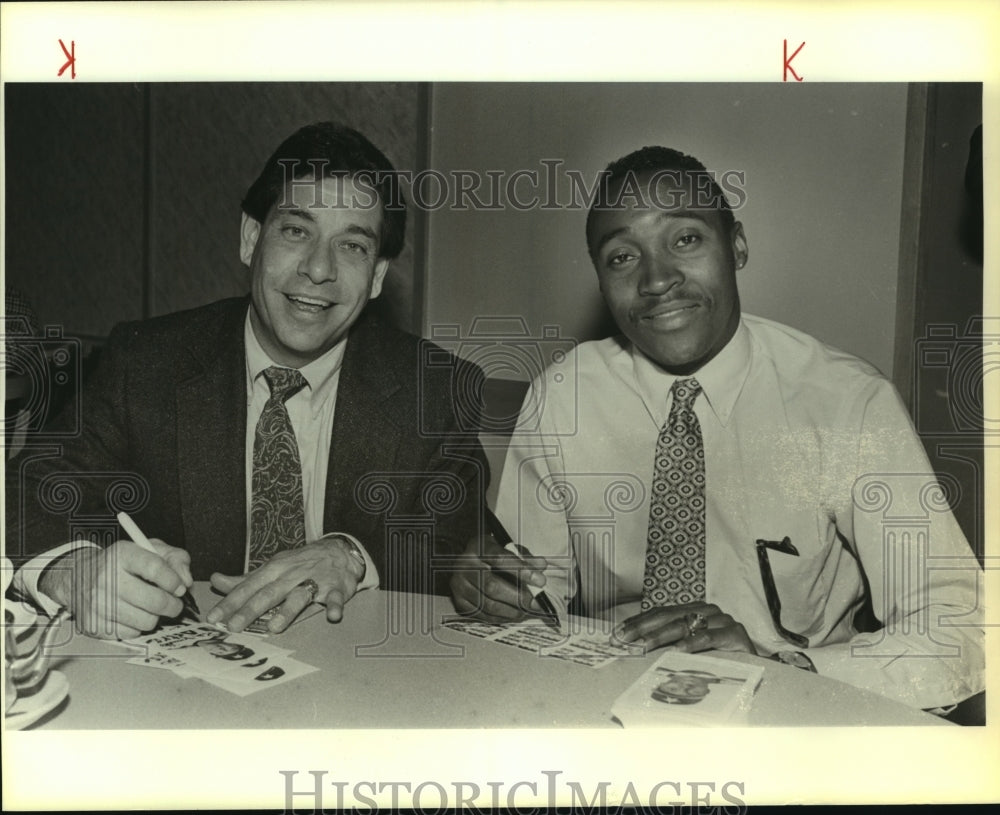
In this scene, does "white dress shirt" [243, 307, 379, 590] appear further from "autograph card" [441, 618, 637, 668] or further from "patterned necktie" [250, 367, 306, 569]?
"autograph card" [441, 618, 637, 668]

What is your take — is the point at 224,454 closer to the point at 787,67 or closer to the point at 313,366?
the point at 313,366

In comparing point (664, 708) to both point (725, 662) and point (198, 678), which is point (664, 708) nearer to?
point (725, 662)

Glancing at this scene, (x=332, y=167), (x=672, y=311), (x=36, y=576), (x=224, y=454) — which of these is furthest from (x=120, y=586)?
(x=672, y=311)

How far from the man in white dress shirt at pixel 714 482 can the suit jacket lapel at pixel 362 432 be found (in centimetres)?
26

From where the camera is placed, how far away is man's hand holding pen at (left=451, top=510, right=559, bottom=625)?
2062mm

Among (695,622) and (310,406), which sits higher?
(310,406)

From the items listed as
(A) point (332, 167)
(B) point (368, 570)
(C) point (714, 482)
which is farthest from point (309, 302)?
(C) point (714, 482)

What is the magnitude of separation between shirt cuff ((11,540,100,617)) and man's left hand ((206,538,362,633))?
371 millimetres

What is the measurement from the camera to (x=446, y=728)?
2.06 metres

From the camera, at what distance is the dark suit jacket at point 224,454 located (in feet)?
6.95

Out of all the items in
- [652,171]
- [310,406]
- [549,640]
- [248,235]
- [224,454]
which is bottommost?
[549,640]

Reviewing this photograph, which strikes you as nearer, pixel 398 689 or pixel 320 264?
pixel 398 689

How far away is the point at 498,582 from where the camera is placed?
209 centimetres

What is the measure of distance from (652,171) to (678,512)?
2.52ft
